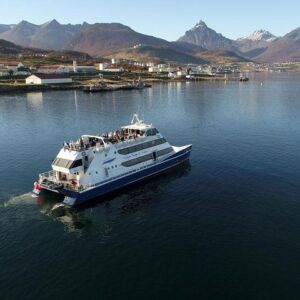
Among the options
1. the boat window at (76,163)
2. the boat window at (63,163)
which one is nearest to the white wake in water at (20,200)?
the boat window at (63,163)

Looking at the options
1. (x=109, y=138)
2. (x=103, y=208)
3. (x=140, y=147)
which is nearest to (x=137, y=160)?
(x=140, y=147)

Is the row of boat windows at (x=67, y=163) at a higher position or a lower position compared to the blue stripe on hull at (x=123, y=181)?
higher

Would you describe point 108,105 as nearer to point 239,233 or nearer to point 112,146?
point 112,146

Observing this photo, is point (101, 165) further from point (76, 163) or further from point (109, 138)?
point (109, 138)

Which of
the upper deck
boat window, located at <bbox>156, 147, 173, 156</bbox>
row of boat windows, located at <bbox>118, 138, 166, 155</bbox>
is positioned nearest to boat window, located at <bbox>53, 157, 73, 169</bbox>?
the upper deck

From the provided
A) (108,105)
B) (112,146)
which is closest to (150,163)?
(112,146)

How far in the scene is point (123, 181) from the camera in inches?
2096

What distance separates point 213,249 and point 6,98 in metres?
149

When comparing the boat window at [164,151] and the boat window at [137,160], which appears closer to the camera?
the boat window at [137,160]

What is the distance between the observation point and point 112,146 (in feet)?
175

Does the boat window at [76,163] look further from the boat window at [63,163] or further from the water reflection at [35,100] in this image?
the water reflection at [35,100]

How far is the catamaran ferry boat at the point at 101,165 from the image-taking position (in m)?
48.9

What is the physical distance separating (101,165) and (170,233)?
631 inches

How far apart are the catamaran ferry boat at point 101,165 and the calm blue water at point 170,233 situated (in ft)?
6.10
